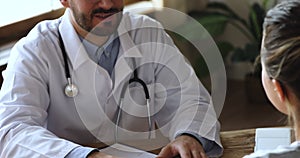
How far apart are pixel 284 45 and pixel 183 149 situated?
0.54 m

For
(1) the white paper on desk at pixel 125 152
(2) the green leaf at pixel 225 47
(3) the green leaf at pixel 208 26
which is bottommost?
(2) the green leaf at pixel 225 47

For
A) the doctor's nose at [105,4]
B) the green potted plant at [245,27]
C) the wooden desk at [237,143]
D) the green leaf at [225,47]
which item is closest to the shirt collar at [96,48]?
the doctor's nose at [105,4]

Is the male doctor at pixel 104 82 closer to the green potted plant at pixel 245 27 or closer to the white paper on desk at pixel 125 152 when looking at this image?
the white paper on desk at pixel 125 152

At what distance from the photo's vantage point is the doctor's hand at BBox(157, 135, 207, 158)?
1.79 metres

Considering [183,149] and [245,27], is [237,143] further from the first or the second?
[245,27]

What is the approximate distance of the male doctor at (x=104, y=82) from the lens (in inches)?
75.0

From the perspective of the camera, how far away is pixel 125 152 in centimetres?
185

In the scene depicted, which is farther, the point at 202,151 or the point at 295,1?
the point at 202,151

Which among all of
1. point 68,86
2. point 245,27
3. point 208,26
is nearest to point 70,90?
point 68,86

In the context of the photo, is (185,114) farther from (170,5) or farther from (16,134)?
(170,5)

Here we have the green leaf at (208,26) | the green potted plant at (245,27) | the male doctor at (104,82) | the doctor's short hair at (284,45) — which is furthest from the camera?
the green potted plant at (245,27)

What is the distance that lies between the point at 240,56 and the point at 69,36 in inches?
73.7

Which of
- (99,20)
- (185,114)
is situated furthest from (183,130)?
(99,20)

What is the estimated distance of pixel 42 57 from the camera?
1954mm
